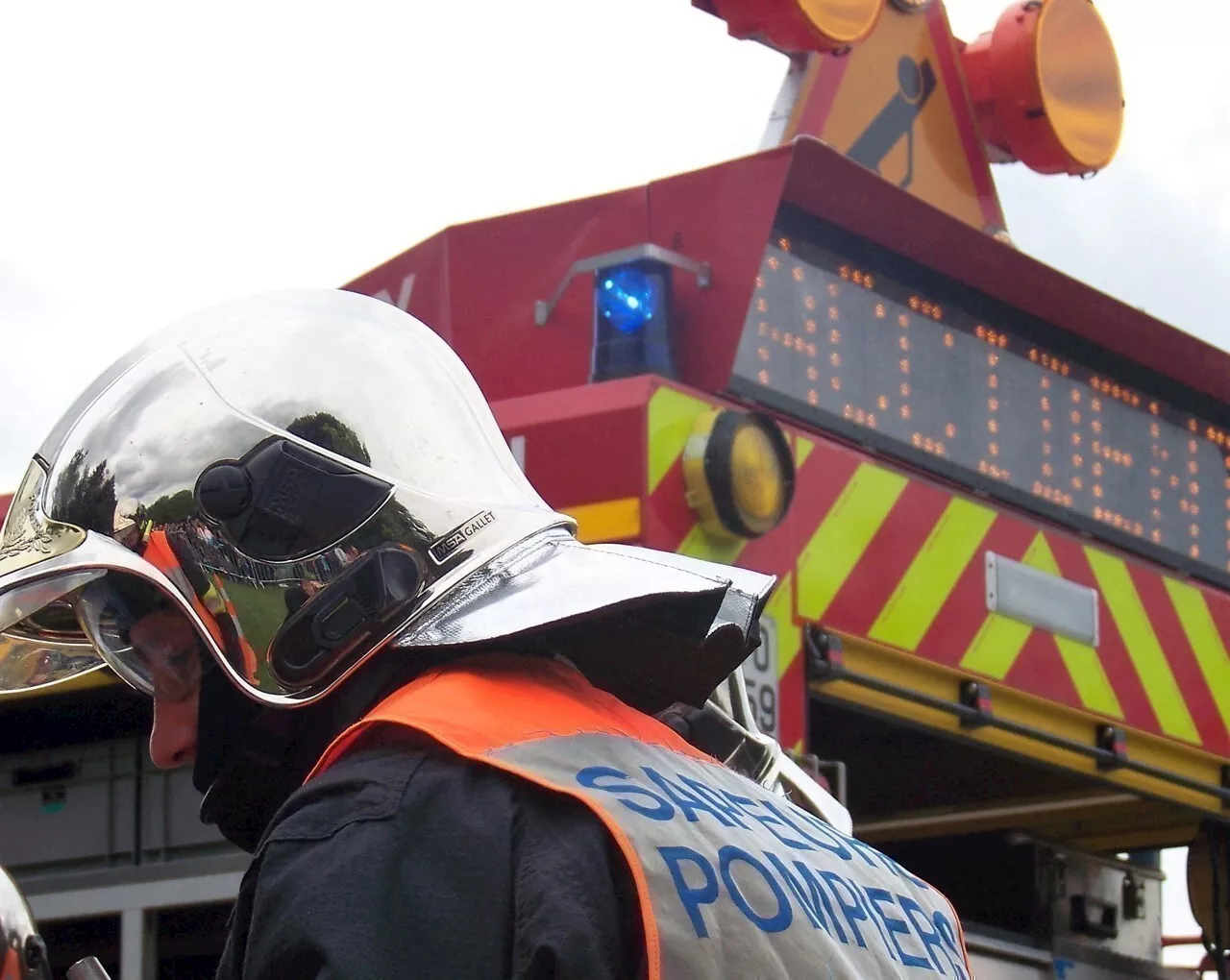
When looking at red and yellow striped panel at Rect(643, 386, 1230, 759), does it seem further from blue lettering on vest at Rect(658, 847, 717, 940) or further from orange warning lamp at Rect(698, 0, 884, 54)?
blue lettering on vest at Rect(658, 847, 717, 940)

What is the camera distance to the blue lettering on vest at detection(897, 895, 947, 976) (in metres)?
1.80

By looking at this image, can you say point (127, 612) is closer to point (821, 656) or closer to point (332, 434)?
point (332, 434)

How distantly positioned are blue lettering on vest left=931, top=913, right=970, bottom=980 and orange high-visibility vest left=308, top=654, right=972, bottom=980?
0.08ft

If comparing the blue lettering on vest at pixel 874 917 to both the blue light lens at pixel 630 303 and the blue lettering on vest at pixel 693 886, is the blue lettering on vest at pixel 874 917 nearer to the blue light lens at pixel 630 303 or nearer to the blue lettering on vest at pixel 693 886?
the blue lettering on vest at pixel 693 886

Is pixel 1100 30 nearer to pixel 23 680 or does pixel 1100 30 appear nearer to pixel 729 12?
pixel 729 12

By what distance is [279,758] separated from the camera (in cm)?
185

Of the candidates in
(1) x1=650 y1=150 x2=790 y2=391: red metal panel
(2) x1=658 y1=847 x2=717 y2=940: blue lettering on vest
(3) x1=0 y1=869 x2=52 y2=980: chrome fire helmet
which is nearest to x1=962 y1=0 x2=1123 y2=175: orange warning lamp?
(1) x1=650 y1=150 x2=790 y2=391: red metal panel

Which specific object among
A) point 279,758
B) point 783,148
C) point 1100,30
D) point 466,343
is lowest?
point 279,758

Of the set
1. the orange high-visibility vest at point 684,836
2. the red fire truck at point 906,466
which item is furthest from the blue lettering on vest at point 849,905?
the red fire truck at point 906,466

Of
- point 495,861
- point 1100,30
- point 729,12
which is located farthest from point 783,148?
point 495,861

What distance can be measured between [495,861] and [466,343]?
2.77 m

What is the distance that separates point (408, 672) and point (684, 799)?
28 cm

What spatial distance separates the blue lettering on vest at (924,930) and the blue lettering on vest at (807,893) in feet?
0.57

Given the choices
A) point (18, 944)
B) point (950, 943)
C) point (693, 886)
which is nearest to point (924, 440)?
point (18, 944)
